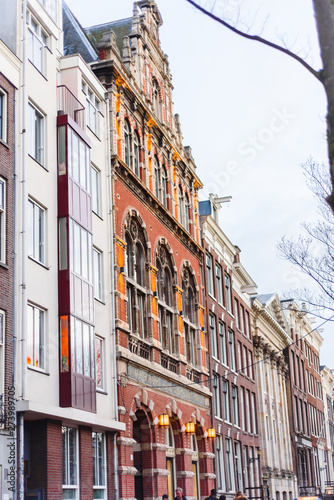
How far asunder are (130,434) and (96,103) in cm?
1263

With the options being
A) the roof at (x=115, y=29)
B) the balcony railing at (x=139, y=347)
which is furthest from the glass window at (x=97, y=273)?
the roof at (x=115, y=29)

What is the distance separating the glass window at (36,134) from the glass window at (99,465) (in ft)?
30.5

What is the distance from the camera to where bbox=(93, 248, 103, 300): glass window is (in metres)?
27.6

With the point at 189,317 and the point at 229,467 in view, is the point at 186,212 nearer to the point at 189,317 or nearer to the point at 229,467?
the point at 189,317

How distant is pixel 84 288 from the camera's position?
24.8m

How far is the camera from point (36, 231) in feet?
75.8

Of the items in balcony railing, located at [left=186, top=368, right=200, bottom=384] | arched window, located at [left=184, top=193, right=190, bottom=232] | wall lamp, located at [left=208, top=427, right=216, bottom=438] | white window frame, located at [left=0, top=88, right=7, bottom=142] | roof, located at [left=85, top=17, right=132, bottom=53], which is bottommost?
wall lamp, located at [left=208, top=427, right=216, bottom=438]

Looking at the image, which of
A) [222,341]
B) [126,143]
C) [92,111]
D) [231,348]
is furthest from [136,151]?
[231,348]

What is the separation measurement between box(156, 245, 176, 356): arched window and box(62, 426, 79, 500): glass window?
9.69 metres

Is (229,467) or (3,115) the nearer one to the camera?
(3,115)

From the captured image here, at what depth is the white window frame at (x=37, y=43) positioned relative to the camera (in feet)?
81.1

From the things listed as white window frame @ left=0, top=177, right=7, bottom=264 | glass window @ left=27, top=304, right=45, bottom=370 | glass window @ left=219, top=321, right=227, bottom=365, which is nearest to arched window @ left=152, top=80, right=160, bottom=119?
glass window @ left=219, top=321, right=227, bottom=365

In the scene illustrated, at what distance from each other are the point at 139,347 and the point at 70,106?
9718 mm

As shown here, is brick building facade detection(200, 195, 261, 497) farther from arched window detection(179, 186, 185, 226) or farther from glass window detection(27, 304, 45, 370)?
glass window detection(27, 304, 45, 370)
